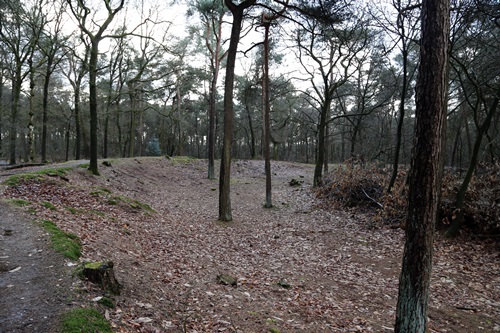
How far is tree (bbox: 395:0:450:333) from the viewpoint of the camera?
327 centimetres

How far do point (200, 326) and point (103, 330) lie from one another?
1253 mm

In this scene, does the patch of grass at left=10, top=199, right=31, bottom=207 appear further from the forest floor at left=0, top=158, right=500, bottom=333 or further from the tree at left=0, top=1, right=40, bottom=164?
the tree at left=0, top=1, right=40, bottom=164

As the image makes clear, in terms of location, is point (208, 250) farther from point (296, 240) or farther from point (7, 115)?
point (7, 115)

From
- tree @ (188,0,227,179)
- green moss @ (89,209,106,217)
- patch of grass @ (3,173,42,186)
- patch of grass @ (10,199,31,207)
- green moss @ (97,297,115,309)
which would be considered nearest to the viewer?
green moss @ (97,297,115,309)

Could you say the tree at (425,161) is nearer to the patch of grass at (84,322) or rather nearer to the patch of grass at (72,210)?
the patch of grass at (84,322)

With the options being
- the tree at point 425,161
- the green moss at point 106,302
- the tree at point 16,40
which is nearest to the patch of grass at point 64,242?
the green moss at point 106,302

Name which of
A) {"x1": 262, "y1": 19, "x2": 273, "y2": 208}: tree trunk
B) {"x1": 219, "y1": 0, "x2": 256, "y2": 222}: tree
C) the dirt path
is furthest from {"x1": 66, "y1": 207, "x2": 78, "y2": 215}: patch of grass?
{"x1": 262, "y1": 19, "x2": 273, "y2": 208}: tree trunk

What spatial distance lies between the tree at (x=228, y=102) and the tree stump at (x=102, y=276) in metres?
6.20

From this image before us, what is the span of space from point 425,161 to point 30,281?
5.04 m

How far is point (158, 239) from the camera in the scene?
7.49 m

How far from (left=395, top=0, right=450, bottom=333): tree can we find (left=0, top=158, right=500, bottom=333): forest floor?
1246 mm

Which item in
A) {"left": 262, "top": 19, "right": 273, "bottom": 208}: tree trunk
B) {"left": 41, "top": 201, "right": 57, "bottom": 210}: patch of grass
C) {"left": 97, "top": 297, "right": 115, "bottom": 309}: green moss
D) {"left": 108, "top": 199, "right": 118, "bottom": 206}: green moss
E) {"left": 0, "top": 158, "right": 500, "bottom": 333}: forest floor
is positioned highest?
{"left": 262, "top": 19, "right": 273, "bottom": 208}: tree trunk

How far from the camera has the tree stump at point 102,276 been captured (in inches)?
156

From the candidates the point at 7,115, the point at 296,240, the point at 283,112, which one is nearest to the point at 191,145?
the point at 283,112
